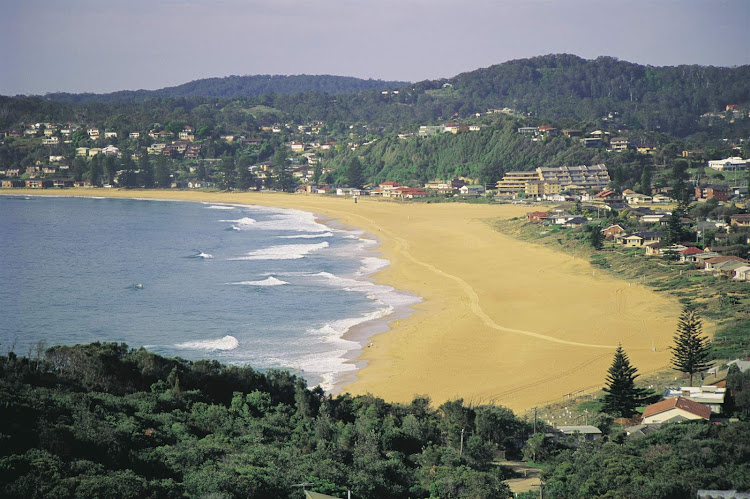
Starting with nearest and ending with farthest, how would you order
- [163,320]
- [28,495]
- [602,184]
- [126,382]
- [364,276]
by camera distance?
[28,495] → [126,382] → [163,320] → [364,276] → [602,184]

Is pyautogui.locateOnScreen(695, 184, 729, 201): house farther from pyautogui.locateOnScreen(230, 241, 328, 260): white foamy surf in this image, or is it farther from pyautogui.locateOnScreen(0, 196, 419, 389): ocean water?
pyautogui.locateOnScreen(230, 241, 328, 260): white foamy surf

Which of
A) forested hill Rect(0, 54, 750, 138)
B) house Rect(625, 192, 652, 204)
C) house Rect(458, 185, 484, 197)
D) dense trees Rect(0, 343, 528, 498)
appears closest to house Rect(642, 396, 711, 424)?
dense trees Rect(0, 343, 528, 498)

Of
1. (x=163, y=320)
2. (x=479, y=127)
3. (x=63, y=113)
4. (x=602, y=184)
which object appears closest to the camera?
(x=163, y=320)

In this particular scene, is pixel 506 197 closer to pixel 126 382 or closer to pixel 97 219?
pixel 97 219

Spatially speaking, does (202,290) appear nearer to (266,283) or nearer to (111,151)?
(266,283)

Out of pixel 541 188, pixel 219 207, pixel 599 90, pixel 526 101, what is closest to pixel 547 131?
pixel 541 188

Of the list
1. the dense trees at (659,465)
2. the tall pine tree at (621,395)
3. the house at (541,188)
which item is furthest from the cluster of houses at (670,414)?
the house at (541,188)

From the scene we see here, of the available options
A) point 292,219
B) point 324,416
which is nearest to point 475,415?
point 324,416
